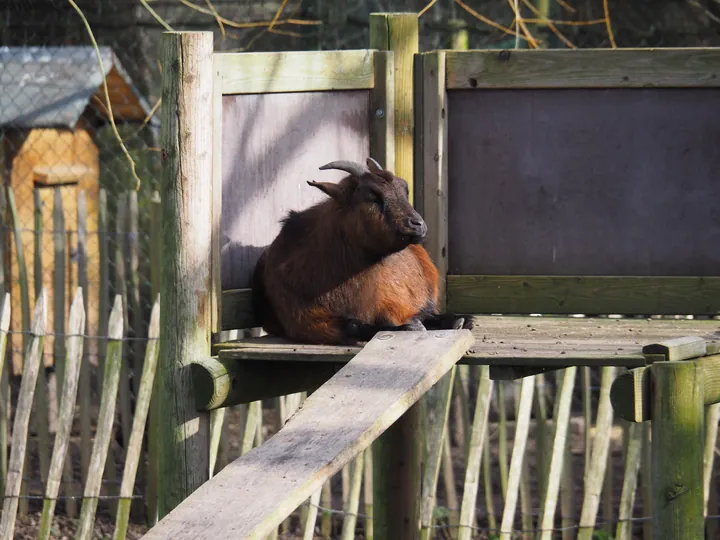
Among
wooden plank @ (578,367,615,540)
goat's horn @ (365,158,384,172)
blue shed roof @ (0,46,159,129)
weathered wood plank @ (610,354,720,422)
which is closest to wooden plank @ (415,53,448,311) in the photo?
goat's horn @ (365,158,384,172)

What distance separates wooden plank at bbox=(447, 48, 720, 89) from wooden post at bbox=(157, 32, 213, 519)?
1544 mm

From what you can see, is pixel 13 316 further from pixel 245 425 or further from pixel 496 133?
pixel 496 133

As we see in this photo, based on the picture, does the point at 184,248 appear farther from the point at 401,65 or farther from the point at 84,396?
the point at 84,396

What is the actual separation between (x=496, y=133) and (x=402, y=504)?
1933 millimetres

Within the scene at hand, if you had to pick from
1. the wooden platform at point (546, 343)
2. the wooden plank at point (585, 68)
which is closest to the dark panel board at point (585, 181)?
the wooden plank at point (585, 68)

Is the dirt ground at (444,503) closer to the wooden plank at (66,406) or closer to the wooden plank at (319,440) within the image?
the wooden plank at (66,406)

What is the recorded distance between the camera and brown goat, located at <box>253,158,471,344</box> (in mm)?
4637

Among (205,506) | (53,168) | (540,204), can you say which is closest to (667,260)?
(540,204)

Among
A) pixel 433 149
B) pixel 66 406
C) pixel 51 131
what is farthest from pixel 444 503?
pixel 51 131

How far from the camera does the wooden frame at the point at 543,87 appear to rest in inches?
211

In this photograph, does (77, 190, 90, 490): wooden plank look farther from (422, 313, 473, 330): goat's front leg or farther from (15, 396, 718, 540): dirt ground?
(422, 313, 473, 330): goat's front leg

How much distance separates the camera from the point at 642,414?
12.7 ft

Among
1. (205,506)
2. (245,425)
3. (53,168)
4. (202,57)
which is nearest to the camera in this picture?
(205,506)

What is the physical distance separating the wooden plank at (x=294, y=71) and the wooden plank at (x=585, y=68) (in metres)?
0.52
